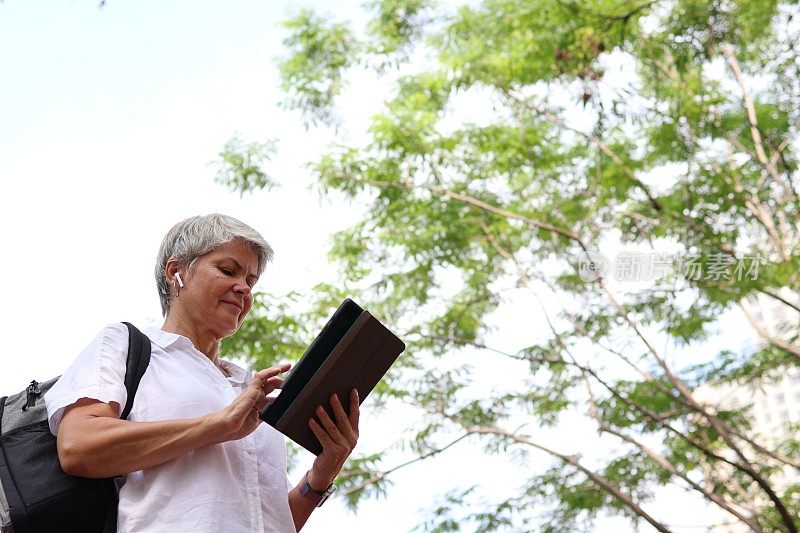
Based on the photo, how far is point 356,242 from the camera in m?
6.56

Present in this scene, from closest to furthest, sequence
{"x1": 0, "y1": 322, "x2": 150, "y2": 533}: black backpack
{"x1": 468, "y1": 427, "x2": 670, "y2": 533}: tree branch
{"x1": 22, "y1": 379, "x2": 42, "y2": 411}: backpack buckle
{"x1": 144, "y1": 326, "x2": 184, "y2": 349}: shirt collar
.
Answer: {"x1": 0, "y1": 322, "x2": 150, "y2": 533}: black backpack, {"x1": 22, "y1": 379, "x2": 42, "y2": 411}: backpack buckle, {"x1": 144, "y1": 326, "x2": 184, "y2": 349}: shirt collar, {"x1": 468, "y1": 427, "x2": 670, "y2": 533}: tree branch

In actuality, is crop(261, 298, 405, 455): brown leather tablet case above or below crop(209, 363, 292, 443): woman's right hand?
above

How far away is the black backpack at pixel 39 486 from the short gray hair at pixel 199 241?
31cm

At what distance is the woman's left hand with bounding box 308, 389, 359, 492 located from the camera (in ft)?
4.74

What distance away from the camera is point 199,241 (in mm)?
1574

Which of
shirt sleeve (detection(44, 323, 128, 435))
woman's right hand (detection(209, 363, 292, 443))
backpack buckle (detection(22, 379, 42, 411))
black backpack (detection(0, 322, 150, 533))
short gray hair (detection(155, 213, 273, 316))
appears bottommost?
black backpack (detection(0, 322, 150, 533))

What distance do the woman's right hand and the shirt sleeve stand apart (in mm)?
171

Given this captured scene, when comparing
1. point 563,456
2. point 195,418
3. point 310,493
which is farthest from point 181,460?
point 563,456

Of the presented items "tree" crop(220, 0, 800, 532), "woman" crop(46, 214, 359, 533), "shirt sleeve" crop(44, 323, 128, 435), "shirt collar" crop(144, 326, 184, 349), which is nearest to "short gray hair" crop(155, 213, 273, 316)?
"woman" crop(46, 214, 359, 533)

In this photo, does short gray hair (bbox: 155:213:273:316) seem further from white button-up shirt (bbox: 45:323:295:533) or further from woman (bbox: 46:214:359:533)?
white button-up shirt (bbox: 45:323:295:533)

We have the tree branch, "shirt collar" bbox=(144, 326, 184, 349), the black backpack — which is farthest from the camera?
the tree branch

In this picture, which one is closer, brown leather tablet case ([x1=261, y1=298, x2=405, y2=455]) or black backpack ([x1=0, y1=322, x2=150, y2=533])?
black backpack ([x1=0, y1=322, x2=150, y2=533])

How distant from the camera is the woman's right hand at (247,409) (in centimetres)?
130

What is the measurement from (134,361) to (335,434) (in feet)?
1.14
